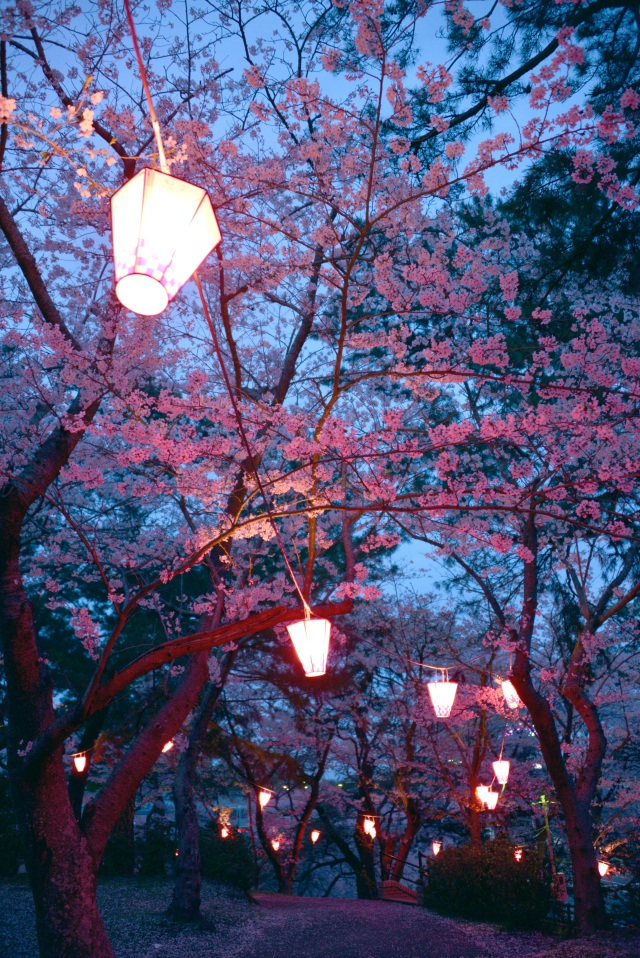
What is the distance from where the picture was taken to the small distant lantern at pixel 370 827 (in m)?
14.5

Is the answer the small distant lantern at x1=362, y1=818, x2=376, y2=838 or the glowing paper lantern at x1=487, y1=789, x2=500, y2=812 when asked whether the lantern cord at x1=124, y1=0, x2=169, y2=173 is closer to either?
the glowing paper lantern at x1=487, y1=789, x2=500, y2=812

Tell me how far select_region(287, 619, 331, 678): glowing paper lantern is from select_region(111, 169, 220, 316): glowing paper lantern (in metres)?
2.79

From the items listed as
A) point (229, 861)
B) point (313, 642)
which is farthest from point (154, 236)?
point (229, 861)

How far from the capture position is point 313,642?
4.41m

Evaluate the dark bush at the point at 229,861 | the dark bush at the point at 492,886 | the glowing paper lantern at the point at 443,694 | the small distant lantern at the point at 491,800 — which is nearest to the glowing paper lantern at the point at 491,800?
the small distant lantern at the point at 491,800

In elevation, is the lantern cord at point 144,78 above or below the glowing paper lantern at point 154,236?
above

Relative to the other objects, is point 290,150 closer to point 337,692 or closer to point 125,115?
point 125,115

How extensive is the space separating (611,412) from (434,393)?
1983 millimetres

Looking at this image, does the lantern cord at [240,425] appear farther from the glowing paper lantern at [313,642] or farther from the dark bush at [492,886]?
the dark bush at [492,886]

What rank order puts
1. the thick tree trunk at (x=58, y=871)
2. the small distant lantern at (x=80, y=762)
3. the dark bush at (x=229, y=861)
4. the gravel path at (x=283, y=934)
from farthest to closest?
the dark bush at (x=229, y=861), the small distant lantern at (x=80, y=762), the gravel path at (x=283, y=934), the thick tree trunk at (x=58, y=871)

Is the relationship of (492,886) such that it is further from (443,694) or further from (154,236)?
(154,236)

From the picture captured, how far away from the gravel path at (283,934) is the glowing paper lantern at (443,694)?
2.64 metres

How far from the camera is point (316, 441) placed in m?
4.81

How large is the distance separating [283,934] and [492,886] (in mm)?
3591
